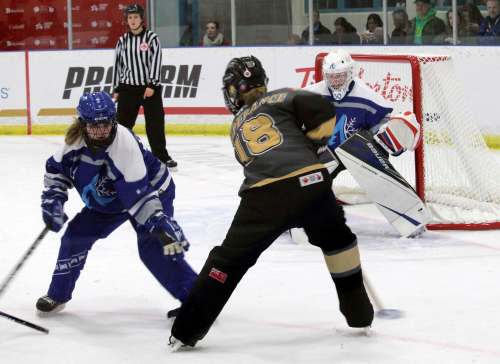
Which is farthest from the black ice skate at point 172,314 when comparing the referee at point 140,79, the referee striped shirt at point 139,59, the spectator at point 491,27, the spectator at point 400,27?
the spectator at point 400,27

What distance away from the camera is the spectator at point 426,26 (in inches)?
345

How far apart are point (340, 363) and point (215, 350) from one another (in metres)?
0.40

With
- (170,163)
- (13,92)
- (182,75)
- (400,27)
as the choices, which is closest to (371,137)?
(170,163)

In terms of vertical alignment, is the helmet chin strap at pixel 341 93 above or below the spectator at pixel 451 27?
below

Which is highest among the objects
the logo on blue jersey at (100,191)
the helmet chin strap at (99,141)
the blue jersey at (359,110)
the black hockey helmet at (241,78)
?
the black hockey helmet at (241,78)

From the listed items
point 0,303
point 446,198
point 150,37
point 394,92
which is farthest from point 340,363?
point 150,37

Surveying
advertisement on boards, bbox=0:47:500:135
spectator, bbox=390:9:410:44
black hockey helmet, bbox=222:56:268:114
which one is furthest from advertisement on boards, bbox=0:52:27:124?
black hockey helmet, bbox=222:56:268:114

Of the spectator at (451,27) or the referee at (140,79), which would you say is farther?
the spectator at (451,27)

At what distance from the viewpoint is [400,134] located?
15.7 feet

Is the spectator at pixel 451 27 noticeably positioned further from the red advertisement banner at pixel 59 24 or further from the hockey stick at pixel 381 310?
the hockey stick at pixel 381 310

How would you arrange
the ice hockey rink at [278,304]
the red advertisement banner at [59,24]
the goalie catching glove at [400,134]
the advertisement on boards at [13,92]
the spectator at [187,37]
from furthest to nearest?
the red advertisement banner at [59,24], the advertisement on boards at [13,92], the spectator at [187,37], the goalie catching glove at [400,134], the ice hockey rink at [278,304]

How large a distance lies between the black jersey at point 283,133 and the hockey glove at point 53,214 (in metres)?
0.67

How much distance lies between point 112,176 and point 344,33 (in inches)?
234

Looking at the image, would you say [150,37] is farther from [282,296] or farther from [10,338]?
[10,338]
